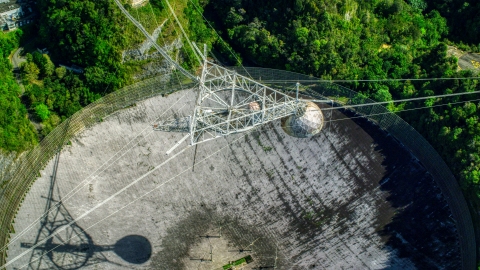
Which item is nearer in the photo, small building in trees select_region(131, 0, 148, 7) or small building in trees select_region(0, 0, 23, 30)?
small building in trees select_region(131, 0, 148, 7)

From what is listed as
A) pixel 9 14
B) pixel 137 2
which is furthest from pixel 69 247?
pixel 9 14

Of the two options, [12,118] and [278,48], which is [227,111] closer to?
[278,48]

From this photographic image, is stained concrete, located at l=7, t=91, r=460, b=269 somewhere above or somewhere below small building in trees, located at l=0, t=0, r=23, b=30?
below

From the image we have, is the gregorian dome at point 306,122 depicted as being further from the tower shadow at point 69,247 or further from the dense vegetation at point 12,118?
the dense vegetation at point 12,118

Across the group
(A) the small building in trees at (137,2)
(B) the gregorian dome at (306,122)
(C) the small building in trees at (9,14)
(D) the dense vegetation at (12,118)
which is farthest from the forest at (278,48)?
(B) the gregorian dome at (306,122)

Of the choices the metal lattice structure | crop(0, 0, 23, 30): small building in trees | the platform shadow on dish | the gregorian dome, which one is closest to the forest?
crop(0, 0, 23, 30): small building in trees

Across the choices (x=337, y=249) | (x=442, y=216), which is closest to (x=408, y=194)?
(x=442, y=216)

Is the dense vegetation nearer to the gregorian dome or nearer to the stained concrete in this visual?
the stained concrete

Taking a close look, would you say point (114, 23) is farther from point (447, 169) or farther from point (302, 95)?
point (447, 169)
